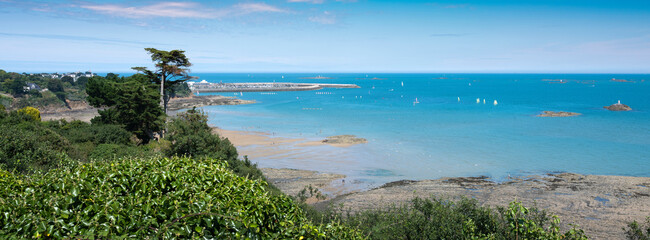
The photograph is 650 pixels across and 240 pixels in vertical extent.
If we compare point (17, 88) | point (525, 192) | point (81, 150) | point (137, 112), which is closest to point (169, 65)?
point (137, 112)

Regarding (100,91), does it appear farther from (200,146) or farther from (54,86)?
(54,86)

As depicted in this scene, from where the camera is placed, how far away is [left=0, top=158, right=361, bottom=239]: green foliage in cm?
487

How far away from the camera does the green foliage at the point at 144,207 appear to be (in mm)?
4871

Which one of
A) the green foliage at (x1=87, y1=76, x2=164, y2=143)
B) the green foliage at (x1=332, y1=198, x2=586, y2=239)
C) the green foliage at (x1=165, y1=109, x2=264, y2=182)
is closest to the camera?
the green foliage at (x1=332, y1=198, x2=586, y2=239)

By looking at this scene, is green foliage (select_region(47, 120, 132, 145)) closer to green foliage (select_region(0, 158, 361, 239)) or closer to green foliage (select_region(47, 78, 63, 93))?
green foliage (select_region(0, 158, 361, 239))

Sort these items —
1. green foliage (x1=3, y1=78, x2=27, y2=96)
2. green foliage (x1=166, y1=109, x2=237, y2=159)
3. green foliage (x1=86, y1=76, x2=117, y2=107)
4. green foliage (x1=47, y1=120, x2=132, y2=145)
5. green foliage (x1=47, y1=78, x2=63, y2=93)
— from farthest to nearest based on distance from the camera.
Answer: green foliage (x1=47, y1=78, x2=63, y2=93) < green foliage (x1=3, y1=78, x2=27, y2=96) < green foliage (x1=86, y1=76, x2=117, y2=107) < green foliage (x1=47, y1=120, x2=132, y2=145) < green foliage (x1=166, y1=109, x2=237, y2=159)

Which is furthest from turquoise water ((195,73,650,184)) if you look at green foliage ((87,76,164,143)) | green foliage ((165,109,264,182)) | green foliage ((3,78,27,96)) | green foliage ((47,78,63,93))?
green foliage ((47,78,63,93))

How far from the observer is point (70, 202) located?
5055 mm

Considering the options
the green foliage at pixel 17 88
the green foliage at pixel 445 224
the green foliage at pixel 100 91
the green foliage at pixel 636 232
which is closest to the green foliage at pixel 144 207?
the green foliage at pixel 445 224

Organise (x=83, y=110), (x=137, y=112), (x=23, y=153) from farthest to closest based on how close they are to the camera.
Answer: (x=83, y=110), (x=137, y=112), (x=23, y=153)

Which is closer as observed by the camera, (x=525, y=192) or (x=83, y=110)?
(x=525, y=192)

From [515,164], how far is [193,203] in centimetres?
3443

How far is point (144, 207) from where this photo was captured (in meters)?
5.12

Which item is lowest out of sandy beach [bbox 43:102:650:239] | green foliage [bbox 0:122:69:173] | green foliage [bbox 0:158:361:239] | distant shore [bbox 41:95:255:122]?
sandy beach [bbox 43:102:650:239]
